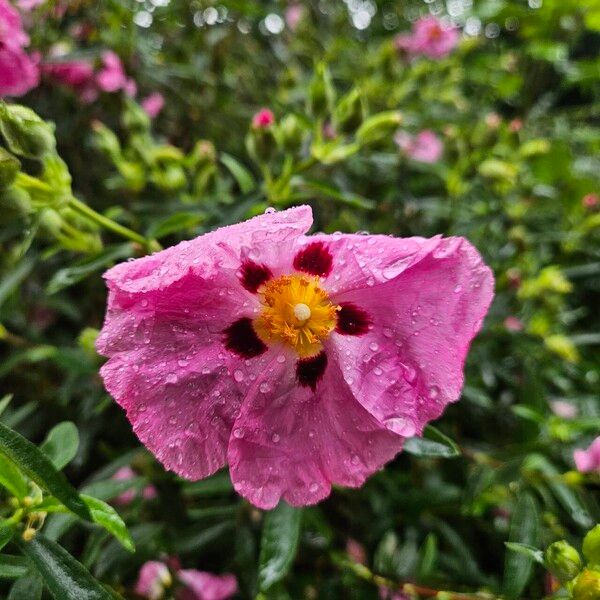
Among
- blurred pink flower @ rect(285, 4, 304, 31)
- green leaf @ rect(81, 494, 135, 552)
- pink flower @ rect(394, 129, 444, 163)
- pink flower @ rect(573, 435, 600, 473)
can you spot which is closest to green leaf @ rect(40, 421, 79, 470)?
green leaf @ rect(81, 494, 135, 552)

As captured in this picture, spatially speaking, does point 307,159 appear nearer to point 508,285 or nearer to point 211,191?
point 211,191

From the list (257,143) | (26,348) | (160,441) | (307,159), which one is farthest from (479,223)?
(26,348)

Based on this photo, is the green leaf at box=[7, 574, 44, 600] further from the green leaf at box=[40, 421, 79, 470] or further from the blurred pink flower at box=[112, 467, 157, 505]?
the blurred pink flower at box=[112, 467, 157, 505]

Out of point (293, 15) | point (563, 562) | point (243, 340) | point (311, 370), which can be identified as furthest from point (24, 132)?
point (293, 15)

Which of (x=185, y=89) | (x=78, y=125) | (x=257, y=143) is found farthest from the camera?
(x=185, y=89)

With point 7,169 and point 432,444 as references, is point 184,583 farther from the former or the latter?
point 7,169

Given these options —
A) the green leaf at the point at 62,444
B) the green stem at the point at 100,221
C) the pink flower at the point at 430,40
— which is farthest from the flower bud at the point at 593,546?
the pink flower at the point at 430,40
